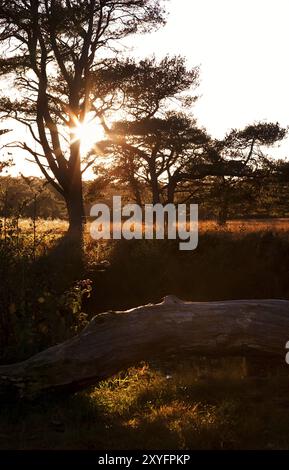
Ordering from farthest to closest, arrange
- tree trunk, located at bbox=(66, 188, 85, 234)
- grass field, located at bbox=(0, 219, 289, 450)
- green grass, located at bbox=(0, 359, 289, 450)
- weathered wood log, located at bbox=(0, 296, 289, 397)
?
tree trunk, located at bbox=(66, 188, 85, 234)
weathered wood log, located at bbox=(0, 296, 289, 397)
grass field, located at bbox=(0, 219, 289, 450)
green grass, located at bbox=(0, 359, 289, 450)

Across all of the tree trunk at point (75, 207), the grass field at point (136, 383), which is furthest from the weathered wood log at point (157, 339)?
the tree trunk at point (75, 207)

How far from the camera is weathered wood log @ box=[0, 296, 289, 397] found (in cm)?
752

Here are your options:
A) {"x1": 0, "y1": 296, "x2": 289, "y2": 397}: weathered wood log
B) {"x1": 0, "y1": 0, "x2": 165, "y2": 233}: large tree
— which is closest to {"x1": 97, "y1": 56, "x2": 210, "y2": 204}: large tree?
{"x1": 0, "y1": 0, "x2": 165, "y2": 233}: large tree

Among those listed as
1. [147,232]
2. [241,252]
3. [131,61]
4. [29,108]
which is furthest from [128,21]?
[241,252]

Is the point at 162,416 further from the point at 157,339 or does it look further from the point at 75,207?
the point at 75,207

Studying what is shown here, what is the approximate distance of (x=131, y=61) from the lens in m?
24.4

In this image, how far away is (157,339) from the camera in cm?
776

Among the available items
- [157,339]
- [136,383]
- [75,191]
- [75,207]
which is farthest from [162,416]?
[75,191]

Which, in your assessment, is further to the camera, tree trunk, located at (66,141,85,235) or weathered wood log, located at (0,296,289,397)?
tree trunk, located at (66,141,85,235)

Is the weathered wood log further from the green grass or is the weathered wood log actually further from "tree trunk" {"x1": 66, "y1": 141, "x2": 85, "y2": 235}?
"tree trunk" {"x1": 66, "y1": 141, "x2": 85, "y2": 235}

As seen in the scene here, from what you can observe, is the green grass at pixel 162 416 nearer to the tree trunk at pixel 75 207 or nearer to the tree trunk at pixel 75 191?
the tree trunk at pixel 75 207

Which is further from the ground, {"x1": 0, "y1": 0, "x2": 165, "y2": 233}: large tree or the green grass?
{"x1": 0, "y1": 0, "x2": 165, "y2": 233}: large tree

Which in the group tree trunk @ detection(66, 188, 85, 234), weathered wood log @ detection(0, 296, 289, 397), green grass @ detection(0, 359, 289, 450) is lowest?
green grass @ detection(0, 359, 289, 450)

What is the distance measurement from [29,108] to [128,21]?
211 inches
